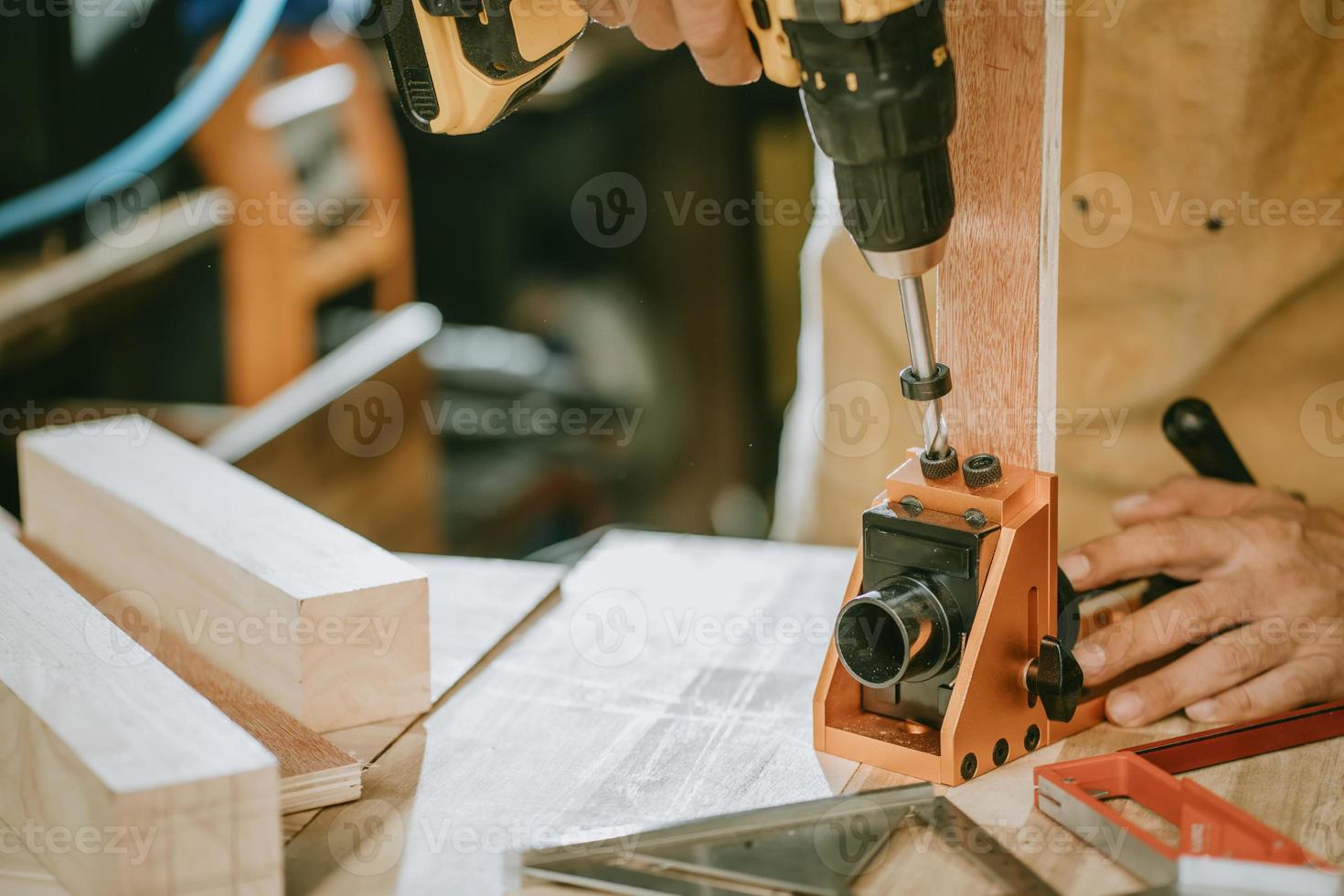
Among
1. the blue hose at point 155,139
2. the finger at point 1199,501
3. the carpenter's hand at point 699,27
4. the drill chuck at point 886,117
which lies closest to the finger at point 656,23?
the carpenter's hand at point 699,27

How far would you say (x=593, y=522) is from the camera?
9.96 ft

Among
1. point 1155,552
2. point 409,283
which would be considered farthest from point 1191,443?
point 409,283

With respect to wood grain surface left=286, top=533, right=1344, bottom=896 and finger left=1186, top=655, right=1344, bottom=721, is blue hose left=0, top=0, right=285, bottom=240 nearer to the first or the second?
wood grain surface left=286, top=533, right=1344, bottom=896

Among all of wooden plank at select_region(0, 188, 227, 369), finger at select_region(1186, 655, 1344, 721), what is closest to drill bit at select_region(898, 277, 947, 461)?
finger at select_region(1186, 655, 1344, 721)

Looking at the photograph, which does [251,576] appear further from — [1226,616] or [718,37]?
[1226,616]

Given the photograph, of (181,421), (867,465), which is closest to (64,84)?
(181,421)

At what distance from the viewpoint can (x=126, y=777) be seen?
0.67 meters

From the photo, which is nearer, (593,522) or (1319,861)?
(1319,861)

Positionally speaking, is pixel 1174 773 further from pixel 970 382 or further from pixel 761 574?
pixel 761 574

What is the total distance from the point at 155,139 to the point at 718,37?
5.01 feet

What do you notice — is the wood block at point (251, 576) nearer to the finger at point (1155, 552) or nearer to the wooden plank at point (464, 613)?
the wooden plank at point (464, 613)

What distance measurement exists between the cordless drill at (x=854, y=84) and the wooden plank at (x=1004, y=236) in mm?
52

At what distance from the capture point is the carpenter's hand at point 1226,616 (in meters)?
0.95

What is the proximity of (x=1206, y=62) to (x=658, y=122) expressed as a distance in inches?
72.6
